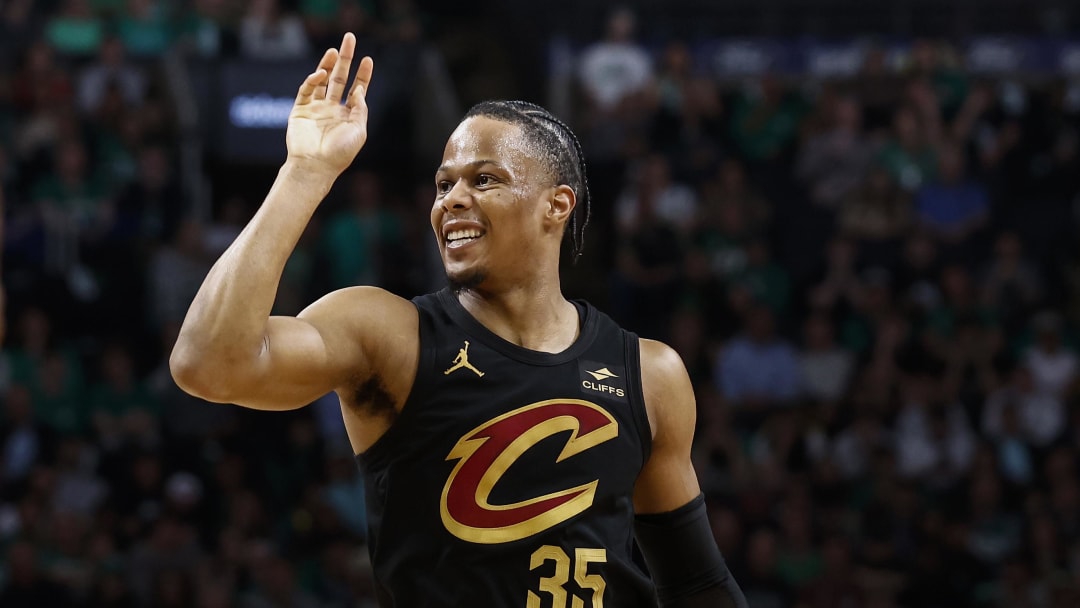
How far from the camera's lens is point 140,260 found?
39.1 feet

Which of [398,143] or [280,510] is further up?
[398,143]

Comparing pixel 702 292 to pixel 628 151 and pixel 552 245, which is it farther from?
pixel 552 245

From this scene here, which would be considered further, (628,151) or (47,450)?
(628,151)

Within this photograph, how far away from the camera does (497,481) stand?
11.4ft

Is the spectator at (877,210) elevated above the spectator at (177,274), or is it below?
above

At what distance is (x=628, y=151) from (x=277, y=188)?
32.1 feet

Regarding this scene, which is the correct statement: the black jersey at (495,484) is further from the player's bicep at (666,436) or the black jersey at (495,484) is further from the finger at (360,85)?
the finger at (360,85)

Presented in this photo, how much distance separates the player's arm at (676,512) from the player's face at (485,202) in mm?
495

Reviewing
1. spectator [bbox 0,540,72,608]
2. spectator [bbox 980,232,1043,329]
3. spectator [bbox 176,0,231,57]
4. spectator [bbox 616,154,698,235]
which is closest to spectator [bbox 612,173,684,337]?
spectator [bbox 616,154,698,235]

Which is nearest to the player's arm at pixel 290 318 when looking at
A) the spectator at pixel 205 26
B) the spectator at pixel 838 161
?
the spectator at pixel 838 161

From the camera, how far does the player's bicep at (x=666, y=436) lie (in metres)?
3.83

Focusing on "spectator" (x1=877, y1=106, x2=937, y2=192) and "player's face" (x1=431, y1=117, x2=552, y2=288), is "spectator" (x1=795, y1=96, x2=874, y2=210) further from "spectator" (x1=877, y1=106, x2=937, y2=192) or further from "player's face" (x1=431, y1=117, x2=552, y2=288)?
"player's face" (x1=431, y1=117, x2=552, y2=288)

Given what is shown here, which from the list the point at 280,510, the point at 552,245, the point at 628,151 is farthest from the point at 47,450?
the point at 552,245

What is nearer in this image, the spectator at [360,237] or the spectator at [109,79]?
the spectator at [360,237]
